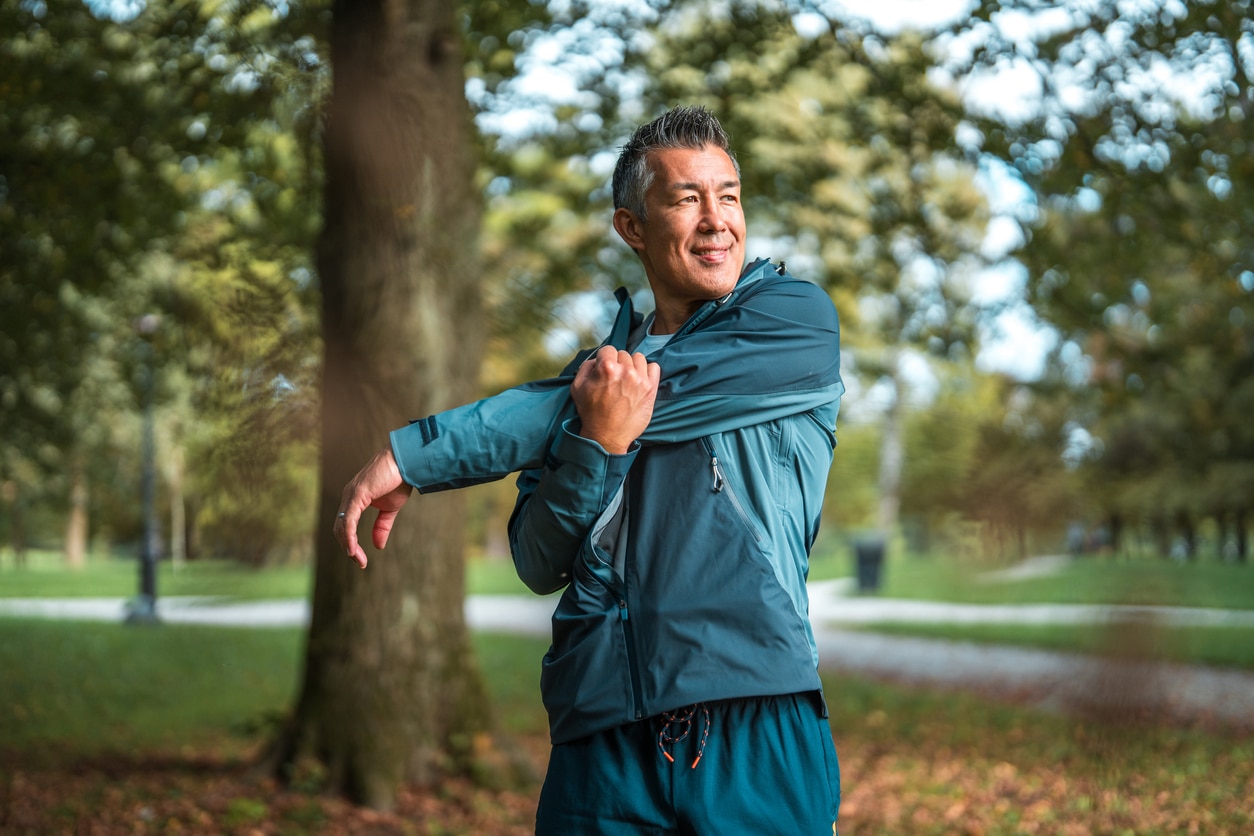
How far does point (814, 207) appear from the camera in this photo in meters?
10.6

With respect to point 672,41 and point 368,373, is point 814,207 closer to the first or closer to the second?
point 672,41

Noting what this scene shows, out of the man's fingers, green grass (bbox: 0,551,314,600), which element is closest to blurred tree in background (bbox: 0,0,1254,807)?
the man's fingers

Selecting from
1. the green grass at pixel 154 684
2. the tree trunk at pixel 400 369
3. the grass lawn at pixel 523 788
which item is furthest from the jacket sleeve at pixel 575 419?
the green grass at pixel 154 684

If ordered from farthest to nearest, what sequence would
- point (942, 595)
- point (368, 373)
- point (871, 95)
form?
point (871, 95)
point (368, 373)
point (942, 595)

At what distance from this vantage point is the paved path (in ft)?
12.5

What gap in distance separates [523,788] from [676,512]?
5.62m

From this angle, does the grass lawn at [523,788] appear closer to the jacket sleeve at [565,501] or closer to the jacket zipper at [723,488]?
the jacket zipper at [723,488]

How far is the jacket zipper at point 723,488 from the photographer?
2.05 meters

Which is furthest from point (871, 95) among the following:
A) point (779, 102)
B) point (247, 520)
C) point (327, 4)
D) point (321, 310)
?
point (247, 520)

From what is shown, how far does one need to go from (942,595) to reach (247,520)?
251 centimetres

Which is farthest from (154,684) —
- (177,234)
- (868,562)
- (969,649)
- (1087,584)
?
(868,562)

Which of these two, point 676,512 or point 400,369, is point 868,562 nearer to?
point 400,369

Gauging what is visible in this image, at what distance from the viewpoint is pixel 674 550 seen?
80.6 inches

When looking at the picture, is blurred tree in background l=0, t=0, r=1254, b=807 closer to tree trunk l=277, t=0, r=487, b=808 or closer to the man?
tree trunk l=277, t=0, r=487, b=808
